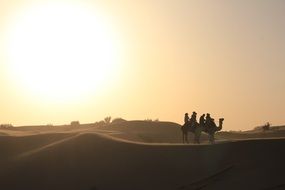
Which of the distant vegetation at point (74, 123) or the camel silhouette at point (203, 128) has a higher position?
the distant vegetation at point (74, 123)

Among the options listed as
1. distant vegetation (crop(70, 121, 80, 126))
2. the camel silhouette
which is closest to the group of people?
the camel silhouette

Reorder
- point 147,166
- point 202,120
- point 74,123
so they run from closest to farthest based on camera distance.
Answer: point 147,166 → point 202,120 → point 74,123

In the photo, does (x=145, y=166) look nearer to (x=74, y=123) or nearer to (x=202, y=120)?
(x=202, y=120)

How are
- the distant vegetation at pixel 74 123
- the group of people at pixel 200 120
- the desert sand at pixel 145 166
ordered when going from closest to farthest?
the desert sand at pixel 145 166, the group of people at pixel 200 120, the distant vegetation at pixel 74 123

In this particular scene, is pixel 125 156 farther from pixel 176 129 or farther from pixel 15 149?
pixel 176 129

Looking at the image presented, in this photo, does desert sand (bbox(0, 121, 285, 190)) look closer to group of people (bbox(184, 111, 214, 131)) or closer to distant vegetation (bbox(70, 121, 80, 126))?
group of people (bbox(184, 111, 214, 131))

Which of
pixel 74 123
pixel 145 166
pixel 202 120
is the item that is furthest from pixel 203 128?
pixel 74 123

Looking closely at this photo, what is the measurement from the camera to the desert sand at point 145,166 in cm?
3055

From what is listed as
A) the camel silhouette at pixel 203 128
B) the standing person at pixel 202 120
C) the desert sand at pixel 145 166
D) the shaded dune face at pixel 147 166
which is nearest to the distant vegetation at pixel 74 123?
the camel silhouette at pixel 203 128

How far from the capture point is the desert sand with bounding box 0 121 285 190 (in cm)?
3055

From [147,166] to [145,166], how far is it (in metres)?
0.11

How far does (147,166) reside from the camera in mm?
32812

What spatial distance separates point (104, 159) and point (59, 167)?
2094 millimetres

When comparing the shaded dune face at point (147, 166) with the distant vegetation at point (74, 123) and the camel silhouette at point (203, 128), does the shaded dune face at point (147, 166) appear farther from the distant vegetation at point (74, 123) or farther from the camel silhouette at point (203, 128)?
the distant vegetation at point (74, 123)
